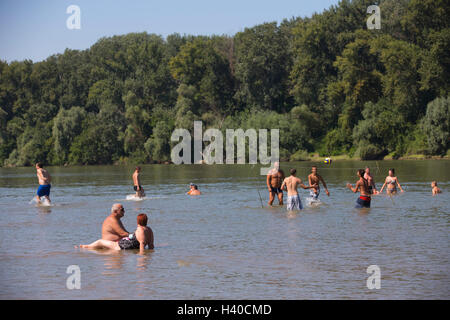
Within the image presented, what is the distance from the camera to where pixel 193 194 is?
34.4 metres

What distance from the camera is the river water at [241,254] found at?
12172 millimetres

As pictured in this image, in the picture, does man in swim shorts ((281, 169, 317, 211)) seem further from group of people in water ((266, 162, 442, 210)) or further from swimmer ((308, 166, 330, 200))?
swimmer ((308, 166, 330, 200))

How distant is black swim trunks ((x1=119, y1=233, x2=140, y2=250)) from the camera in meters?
16.5

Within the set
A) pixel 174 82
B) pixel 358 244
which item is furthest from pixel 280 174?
pixel 174 82

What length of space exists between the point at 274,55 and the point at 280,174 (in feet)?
248

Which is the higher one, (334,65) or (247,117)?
(334,65)
